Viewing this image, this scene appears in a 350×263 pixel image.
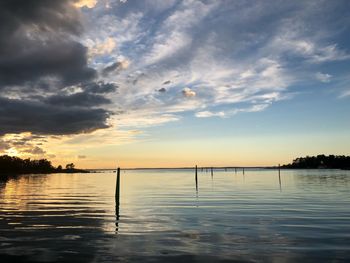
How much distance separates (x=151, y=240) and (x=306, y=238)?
8127 mm

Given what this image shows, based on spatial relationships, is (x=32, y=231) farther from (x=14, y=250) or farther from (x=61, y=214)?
(x=61, y=214)

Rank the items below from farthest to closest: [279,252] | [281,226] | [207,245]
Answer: [281,226]
[207,245]
[279,252]

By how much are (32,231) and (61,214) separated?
896 centimetres

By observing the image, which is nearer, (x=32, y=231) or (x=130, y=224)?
(x=32, y=231)

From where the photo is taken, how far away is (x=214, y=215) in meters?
28.6

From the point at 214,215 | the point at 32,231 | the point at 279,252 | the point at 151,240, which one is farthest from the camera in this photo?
the point at 214,215

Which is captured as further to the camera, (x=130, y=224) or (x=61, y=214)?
(x=61, y=214)

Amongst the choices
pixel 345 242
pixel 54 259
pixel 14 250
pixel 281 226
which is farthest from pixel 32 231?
pixel 345 242

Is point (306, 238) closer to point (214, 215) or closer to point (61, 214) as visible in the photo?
point (214, 215)

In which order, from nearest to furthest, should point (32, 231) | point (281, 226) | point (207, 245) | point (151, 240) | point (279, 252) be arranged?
point (279, 252), point (207, 245), point (151, 240), point (32, 231), point (281, 226)

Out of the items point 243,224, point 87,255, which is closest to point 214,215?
point 243,224

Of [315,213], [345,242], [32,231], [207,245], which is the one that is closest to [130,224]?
[32,231]

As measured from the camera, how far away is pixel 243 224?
77.0 feet

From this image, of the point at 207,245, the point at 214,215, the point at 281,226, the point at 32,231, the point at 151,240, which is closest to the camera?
the point at 207,245
